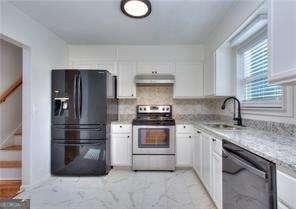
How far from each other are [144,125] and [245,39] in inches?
80.3

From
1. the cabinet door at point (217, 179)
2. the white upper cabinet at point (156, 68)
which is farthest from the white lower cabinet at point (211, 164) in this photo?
Answer: the white upper cabinet at point (156, 68)

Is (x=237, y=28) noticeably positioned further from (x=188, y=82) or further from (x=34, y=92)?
(x=34, y=92)

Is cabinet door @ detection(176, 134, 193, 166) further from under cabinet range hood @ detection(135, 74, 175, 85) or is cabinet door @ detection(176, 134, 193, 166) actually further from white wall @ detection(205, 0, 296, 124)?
under cabinet range hood @ detection(135, 74, 175, 85)

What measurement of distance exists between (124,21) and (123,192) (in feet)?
7.56

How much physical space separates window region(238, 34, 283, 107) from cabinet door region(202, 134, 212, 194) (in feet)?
2.44

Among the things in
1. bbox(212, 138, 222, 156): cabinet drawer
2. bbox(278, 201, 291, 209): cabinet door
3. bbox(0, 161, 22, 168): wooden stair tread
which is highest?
bbox(212, 138, 222, 156): cabinet drawer

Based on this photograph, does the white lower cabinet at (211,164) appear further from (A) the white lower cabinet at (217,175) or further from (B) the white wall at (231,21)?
(B) the white wall at (231,21)

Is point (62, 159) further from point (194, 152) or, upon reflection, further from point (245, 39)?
point (245, 39)

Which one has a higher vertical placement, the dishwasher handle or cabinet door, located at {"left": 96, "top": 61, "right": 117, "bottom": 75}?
cabinet door, located at {"left": 96, "top": 61, "right": 117, "bottom": 75}

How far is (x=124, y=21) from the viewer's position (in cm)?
316

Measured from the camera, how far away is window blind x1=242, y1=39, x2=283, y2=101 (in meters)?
2.58

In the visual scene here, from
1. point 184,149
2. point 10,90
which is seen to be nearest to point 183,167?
point 184,149

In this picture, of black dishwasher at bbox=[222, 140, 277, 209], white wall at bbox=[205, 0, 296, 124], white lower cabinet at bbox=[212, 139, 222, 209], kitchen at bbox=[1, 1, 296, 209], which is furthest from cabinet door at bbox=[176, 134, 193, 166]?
black dishwasher at bbox=[222, 140, 277, 209]

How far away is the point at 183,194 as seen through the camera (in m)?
2.91
